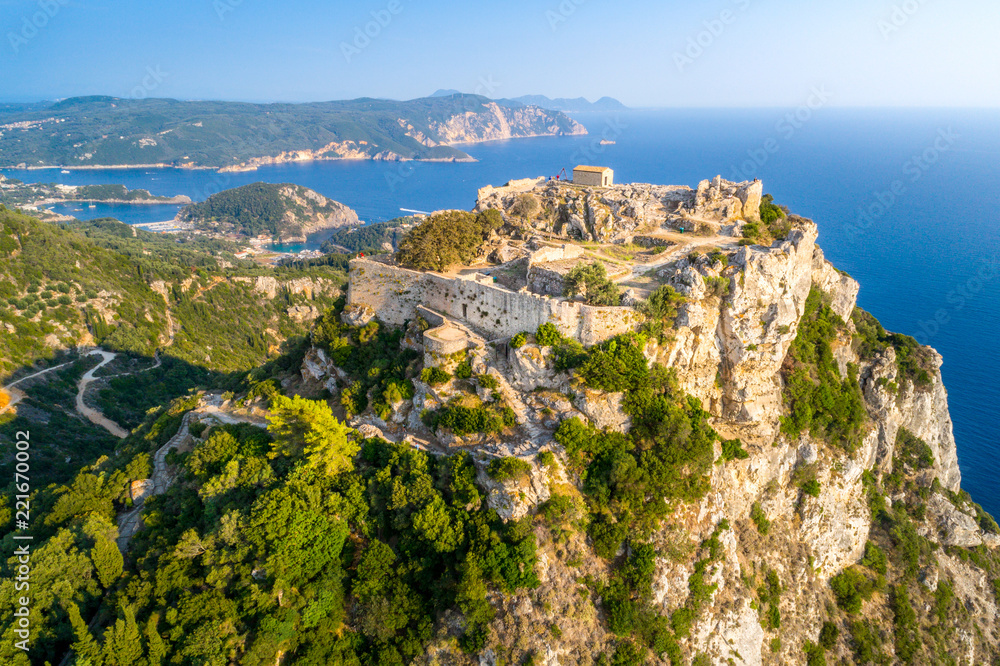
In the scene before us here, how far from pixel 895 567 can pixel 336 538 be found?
3466 centimetres

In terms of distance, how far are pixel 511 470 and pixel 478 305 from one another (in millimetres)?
10982

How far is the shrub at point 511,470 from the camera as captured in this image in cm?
2817

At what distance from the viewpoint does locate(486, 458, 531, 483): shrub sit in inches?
1109

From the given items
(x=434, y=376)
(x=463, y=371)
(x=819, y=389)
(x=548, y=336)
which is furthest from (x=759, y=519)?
(x=434, y=376)

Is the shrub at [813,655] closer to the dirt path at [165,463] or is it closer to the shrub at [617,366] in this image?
the shrub at [617,366]

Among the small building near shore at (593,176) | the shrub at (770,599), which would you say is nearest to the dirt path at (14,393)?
the small building near shore at (593,176)

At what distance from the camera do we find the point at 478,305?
Result: 3456cm

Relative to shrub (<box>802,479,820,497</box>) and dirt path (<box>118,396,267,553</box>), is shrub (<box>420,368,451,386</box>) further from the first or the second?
shrub (<box>802,479,820,497</box>)

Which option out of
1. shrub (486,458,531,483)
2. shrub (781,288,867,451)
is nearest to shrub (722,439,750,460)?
shrub (781,288,867,451)

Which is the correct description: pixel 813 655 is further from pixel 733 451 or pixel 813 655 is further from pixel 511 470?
pixel 511 470

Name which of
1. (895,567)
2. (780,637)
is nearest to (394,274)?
(780,637)

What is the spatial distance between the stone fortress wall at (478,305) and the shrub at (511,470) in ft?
25.7

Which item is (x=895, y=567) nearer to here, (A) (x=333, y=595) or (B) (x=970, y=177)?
(A) (x=333, y=595)

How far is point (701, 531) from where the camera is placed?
96.1 ft
